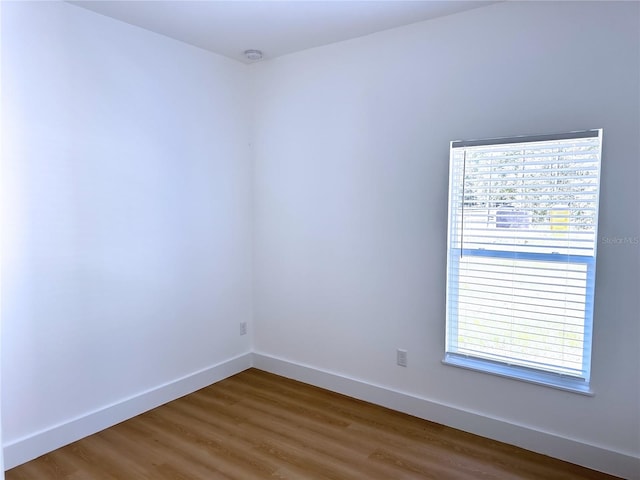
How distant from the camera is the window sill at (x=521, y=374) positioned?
8.15 feet

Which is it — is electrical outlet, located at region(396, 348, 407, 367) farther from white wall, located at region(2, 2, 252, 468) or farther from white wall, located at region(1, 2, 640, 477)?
white wall, located at region(2, 2, 252, 468)

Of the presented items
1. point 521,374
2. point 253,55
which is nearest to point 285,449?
point 521,374

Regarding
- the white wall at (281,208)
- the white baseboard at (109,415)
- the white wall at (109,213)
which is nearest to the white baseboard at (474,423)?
the white wall at (281,208)

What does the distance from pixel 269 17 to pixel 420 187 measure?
1439mm

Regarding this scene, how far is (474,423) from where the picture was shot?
2.81m

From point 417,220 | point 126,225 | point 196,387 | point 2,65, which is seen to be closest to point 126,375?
point 196,387

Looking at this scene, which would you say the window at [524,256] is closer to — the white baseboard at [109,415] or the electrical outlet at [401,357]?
the electrical outlet at [401,357]

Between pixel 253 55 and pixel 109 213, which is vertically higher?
pixel 253 55

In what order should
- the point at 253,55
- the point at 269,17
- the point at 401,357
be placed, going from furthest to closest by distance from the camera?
the point at 253,55 < the point at 401,357 < the point at 269,17

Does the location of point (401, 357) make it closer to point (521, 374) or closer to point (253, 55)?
point (521, 374)

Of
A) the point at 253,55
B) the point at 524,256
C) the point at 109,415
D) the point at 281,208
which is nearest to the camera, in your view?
the point at 524,256

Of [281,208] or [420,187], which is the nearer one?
[420,187]

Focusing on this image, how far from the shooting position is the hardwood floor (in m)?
2.42

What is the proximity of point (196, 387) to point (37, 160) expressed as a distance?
1961 millimetres
